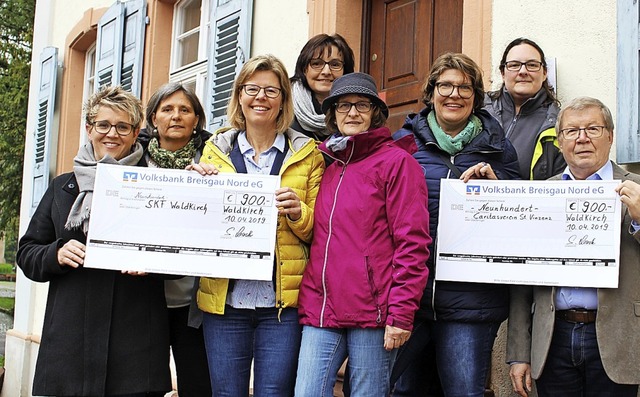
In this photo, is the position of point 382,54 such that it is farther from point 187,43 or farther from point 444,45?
point 187,43

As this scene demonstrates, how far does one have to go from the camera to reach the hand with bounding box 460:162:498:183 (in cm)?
298

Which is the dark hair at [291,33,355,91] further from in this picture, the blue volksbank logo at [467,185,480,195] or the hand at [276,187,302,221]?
the blue volksbank logo at [467,185,480,195]

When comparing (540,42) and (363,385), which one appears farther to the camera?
(540,42)

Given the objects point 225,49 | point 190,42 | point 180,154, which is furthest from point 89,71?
point 180,154

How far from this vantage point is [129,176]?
10.4ft

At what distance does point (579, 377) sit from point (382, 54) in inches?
113

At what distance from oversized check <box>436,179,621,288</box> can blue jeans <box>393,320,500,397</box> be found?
0.62ft

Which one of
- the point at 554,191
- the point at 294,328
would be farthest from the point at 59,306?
the point at 554,191

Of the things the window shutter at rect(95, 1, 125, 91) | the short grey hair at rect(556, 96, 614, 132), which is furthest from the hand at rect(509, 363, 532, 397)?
the window shutter at rect(95, 1, 125, 91)

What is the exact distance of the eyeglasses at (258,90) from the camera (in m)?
3.13

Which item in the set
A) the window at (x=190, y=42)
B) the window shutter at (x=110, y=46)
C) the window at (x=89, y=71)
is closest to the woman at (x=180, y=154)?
the window at (x=190, y=42)

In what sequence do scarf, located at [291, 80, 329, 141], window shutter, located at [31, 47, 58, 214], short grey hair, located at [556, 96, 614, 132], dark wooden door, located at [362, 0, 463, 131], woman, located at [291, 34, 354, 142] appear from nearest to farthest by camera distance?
short grey hair, located at [556, 96, 614, 132] < scarf, located at [291, 80, 329, 141] < woman, located at [291, 34, 354, 142] < dark wooden door, located at [362, 0, 463, 131] < window shutter, located at [31, 47, 58, 214]

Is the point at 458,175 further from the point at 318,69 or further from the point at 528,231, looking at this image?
the point at 318,69

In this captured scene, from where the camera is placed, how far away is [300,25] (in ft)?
18.2
